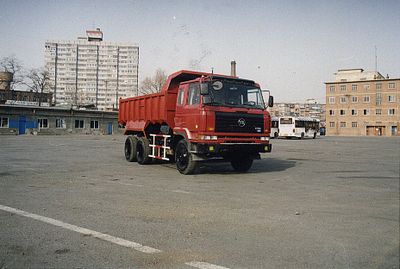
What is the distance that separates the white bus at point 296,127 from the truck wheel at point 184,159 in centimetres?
3859

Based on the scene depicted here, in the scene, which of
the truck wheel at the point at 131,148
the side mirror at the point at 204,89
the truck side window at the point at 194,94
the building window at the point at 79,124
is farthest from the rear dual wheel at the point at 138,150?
the building window at the point at 79,124

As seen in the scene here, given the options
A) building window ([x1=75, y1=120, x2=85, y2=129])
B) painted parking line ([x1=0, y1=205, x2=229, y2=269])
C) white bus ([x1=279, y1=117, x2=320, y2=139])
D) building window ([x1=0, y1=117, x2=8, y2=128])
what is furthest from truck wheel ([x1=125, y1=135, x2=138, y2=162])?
building window ([x1=75, y1=120, x2=85, y2=129])

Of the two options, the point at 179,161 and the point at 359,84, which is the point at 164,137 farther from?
the point at 359,84

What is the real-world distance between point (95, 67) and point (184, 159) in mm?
140015

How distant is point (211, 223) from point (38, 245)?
239cm

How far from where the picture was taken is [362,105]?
88188mm

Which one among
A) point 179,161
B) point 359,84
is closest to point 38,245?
point 179,161

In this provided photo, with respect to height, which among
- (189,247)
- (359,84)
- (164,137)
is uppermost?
(359,84)

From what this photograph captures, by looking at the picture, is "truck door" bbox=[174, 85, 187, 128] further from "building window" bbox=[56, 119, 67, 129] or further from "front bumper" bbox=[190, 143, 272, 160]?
"building window" bbox=[56, 119, 67, 129]

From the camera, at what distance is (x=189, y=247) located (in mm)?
4293

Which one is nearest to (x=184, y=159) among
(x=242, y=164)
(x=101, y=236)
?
(x=242, y=164)

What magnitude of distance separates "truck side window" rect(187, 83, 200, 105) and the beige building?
280 ft

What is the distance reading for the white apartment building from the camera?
5413 inches

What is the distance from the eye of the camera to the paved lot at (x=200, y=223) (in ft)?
12.8
